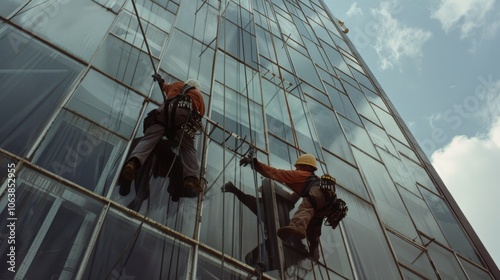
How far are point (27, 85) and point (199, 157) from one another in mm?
1993

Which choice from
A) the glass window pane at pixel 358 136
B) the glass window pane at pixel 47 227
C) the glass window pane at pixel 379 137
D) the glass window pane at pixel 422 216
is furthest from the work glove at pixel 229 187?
the glass window pane at pixel 379 137

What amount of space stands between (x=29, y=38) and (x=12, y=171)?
2.02 m

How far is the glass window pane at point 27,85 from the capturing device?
3.58m

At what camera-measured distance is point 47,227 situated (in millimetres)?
3107

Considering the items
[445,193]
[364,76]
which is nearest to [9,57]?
[445,193]

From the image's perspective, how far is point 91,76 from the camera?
15.8 ft

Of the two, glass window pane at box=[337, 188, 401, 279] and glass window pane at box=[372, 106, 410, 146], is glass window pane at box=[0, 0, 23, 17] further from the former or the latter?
glass window pane at box=[372, 106, 410, 146]

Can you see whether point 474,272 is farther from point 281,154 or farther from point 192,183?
→ point 192,183

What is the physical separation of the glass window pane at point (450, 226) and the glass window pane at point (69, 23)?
741 cm

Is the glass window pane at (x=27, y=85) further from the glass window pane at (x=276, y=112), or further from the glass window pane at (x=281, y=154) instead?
the glass window pane at (x=276, y=112)

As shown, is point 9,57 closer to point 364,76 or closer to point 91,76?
point 91,76

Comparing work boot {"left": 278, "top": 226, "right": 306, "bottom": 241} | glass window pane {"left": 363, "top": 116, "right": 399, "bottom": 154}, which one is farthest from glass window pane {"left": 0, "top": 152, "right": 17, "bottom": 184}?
glass window pane {"left": 363, "top": 116, "right": 399, "bottom": 154}

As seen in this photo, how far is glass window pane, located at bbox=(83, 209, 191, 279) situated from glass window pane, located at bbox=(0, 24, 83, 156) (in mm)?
995

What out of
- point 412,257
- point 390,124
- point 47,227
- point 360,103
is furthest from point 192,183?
point 390,124
